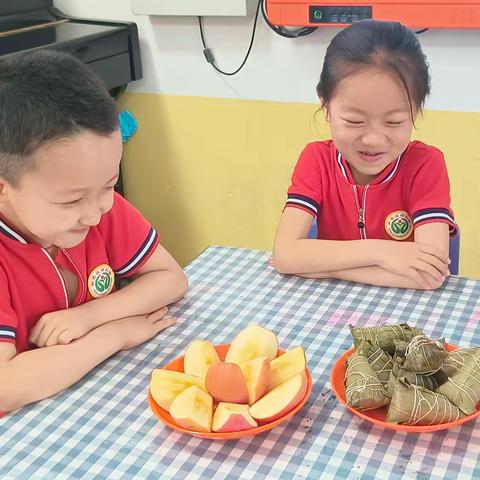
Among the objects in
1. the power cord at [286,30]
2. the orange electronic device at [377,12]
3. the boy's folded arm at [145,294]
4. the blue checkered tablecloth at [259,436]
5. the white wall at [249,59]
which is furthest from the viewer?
the power cord at [286,30]

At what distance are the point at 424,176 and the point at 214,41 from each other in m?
1.18

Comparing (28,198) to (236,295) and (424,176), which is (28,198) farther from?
(424,176)

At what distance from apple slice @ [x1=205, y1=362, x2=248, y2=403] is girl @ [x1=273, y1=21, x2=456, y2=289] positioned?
0.49 m

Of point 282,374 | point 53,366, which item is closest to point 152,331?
point 53,366

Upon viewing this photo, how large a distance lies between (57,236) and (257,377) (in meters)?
0.39

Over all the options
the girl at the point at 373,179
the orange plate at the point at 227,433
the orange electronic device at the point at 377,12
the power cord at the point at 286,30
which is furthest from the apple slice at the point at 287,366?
the power cord at the point at 286,30

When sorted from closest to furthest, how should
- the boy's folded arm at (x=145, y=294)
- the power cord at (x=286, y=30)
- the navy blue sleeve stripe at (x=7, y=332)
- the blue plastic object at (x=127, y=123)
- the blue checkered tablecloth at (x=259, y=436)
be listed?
the blue checkered tablecloth at (x=259, y=436) < the navy blue sleeve stripe at (x=7, y=332) < the boy's folded arm at (x=145, y=294) < the power cord at (x=286, y=30) < the blue plastic object at (x=127, y=123)

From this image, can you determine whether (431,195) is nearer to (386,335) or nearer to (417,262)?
(417,262)

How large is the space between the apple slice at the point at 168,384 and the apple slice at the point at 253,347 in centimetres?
8

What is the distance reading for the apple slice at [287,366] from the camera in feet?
3.29

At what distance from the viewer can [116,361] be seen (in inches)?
45.6

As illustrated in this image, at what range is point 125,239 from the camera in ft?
4.43

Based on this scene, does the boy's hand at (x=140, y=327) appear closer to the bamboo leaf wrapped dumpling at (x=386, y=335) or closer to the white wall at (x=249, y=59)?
the bamboo leaf wrapped dumpling at (x=386, y=335)

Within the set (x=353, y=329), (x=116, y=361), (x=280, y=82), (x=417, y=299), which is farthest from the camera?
(x=280, y=82)
